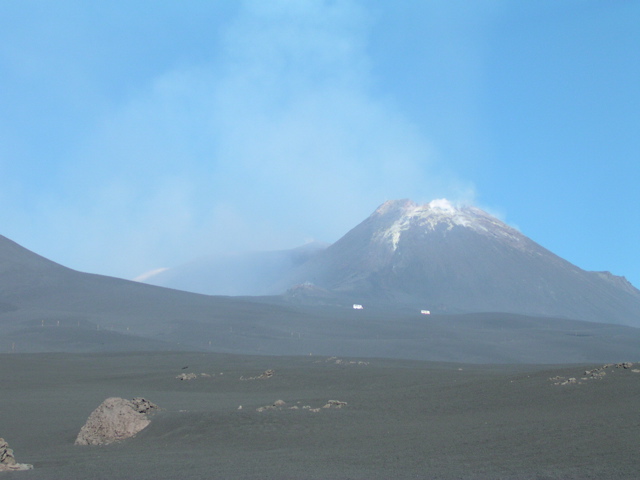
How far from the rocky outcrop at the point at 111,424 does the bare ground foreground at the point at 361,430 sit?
0.30m

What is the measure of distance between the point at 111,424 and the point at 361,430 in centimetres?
555

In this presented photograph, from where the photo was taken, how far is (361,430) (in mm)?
15297

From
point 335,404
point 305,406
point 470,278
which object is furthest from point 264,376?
point 470,278

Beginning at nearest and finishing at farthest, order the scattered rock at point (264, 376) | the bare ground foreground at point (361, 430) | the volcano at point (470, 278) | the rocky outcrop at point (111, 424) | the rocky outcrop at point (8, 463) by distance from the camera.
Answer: the bare ground foreground at point (361, 430) → the rocky outcrop at point (8, 463) → the rocky outcrop at point (111, 424) → the scattered rock at point (264, 376) → the volcano at point (470, 278)

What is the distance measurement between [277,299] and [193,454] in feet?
399

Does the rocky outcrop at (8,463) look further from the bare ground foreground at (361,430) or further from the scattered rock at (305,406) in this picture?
the scattered rock at (305,406)

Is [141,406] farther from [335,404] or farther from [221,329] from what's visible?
[221,329]

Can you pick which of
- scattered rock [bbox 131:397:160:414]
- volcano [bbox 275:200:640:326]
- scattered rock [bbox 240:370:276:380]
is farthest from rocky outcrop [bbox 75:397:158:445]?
volcano [bbox 275:200:640:326]

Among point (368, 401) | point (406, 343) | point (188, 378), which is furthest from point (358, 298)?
point (368, 401)

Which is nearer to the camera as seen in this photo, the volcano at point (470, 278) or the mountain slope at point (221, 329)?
the mountain slope at point (221, 329)

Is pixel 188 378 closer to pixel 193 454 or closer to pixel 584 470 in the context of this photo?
pixel 193 454

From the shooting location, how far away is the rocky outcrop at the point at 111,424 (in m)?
15.6

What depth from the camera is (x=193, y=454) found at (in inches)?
525

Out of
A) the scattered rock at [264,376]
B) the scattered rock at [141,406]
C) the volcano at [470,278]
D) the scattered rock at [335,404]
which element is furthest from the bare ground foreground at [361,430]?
the volcano at [470,278]
